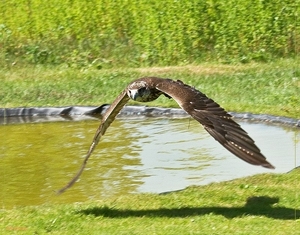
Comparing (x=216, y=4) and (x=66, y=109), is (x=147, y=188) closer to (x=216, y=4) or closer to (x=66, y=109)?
(x=66, y=109)

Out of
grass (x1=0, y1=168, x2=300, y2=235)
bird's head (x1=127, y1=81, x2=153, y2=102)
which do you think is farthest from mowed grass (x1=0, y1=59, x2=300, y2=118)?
bird's head (x1=127, y1=81, x2=153, y2=102)

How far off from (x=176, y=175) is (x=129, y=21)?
7.71 metres

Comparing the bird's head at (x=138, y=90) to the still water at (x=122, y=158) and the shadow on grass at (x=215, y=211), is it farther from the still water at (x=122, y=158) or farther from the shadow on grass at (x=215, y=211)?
the shadow on grass at (x=215, y=211)

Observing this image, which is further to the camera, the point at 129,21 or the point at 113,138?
the point at 129,21

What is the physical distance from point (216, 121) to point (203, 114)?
14 centimetres

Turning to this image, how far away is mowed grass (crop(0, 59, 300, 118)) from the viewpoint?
11.8 meters

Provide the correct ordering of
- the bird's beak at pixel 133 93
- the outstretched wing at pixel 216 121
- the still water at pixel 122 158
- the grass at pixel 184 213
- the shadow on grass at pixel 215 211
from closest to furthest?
the outstretched wing at pixel 216 121, the grass at pixel 184 213, the shadow on grass at pixel 215 211, the bird's beak at pixel 133 93, the still water at pixel 122 158

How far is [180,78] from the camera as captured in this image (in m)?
13.7

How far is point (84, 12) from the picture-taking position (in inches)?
640

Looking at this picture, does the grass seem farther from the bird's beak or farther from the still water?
the bird's beak

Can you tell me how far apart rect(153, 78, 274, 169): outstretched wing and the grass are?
0.66 metres

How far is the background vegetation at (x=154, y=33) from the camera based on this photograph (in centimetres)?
1485

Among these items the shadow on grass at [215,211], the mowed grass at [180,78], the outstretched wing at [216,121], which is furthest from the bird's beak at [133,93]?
the mowed grass at [180,78]

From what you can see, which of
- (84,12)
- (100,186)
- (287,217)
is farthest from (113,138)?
(84,12)
